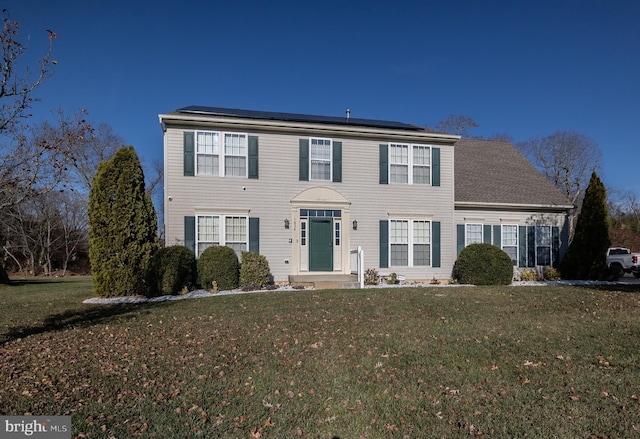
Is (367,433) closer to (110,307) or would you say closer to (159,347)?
(159,347)

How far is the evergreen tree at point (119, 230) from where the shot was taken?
11.3 m

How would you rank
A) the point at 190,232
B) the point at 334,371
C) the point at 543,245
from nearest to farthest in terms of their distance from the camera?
the point at 334,371
the point at 190,232
the point at 543,245

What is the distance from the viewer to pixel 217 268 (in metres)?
12.1

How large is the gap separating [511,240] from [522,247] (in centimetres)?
50

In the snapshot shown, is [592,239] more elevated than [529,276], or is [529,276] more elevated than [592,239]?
[592,239]

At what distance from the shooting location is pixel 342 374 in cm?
489

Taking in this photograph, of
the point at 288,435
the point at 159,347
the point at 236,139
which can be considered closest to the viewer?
the point at 288,435

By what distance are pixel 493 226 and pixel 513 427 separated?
13.0m

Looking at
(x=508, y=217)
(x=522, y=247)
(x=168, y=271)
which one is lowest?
(x=168, y=271)

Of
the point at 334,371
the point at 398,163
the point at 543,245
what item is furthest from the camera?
the point at 543,245

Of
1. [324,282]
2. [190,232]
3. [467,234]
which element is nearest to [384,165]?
[467,234]

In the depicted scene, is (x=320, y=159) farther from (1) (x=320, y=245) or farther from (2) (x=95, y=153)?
(2) (x=95, y=153)

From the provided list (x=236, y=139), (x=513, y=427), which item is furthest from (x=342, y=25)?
(x=513, y=427)

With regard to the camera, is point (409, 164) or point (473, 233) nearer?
point (409, 164)
